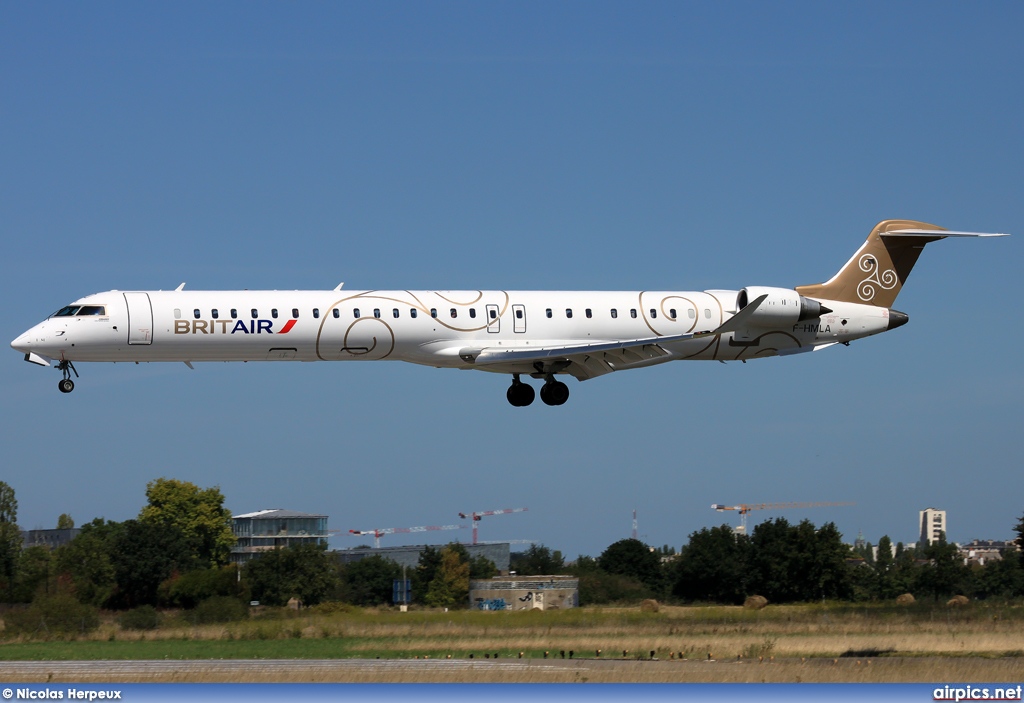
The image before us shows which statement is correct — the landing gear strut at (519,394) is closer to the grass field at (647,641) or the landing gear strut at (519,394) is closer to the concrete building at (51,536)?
the grass field at (647,641)

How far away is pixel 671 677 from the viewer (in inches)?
890

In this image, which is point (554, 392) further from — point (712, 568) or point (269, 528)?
point (269, 528)

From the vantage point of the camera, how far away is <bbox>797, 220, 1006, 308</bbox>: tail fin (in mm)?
37469

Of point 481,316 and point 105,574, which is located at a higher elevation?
point 481,316

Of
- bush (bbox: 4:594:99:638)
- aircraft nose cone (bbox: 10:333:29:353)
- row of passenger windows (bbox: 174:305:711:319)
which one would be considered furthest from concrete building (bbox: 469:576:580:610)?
aircraft nose cone (bbox: 10:333:29:353)

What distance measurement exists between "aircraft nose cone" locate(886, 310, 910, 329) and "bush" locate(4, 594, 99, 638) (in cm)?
2353

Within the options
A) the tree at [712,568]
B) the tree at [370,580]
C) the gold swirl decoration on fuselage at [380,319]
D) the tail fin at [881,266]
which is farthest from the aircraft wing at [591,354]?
the tree at [370,580]

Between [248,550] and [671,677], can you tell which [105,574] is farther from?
[248,550]

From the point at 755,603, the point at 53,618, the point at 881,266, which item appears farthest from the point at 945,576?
the point at 53,618

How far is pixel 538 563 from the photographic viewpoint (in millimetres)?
50656

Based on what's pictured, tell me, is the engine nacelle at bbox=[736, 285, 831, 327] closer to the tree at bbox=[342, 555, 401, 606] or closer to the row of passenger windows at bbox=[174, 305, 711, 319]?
the row of passenger windows at bbox=[174, 305, 711, 319]

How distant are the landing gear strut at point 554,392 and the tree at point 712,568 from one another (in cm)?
1089

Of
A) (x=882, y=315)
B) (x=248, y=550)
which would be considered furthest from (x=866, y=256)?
(x=248, y=550)

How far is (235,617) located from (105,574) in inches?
406
